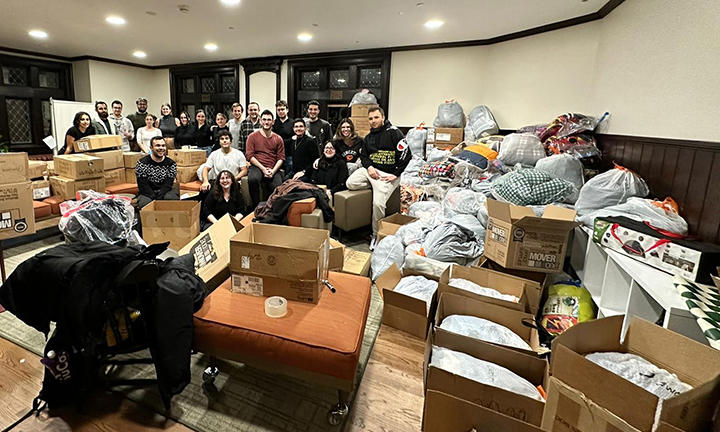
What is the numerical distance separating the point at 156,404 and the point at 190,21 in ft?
15.3

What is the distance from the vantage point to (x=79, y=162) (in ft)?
12.2

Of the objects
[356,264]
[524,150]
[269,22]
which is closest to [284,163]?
[269,22]

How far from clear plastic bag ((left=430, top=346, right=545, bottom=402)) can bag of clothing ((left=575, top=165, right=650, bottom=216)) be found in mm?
1386

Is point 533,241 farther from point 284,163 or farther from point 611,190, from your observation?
point 284,163

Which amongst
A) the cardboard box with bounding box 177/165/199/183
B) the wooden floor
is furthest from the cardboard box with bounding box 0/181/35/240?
the cardboard box with bounding box 177/165/199/183

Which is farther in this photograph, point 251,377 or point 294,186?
point 294,186

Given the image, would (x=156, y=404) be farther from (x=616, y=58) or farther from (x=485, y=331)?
(x=616, y=58)

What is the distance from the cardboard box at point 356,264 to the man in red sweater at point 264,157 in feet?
5.70

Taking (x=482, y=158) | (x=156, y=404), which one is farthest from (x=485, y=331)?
(x=482, y=158)

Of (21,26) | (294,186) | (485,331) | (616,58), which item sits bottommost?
(485,331)

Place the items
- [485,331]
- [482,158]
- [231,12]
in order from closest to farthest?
[485,331] → [482,158] → [231,12]

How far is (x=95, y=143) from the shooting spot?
4336 millimetres

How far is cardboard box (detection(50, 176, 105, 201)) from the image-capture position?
3686mm

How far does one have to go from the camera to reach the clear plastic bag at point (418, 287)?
7.19 ft
